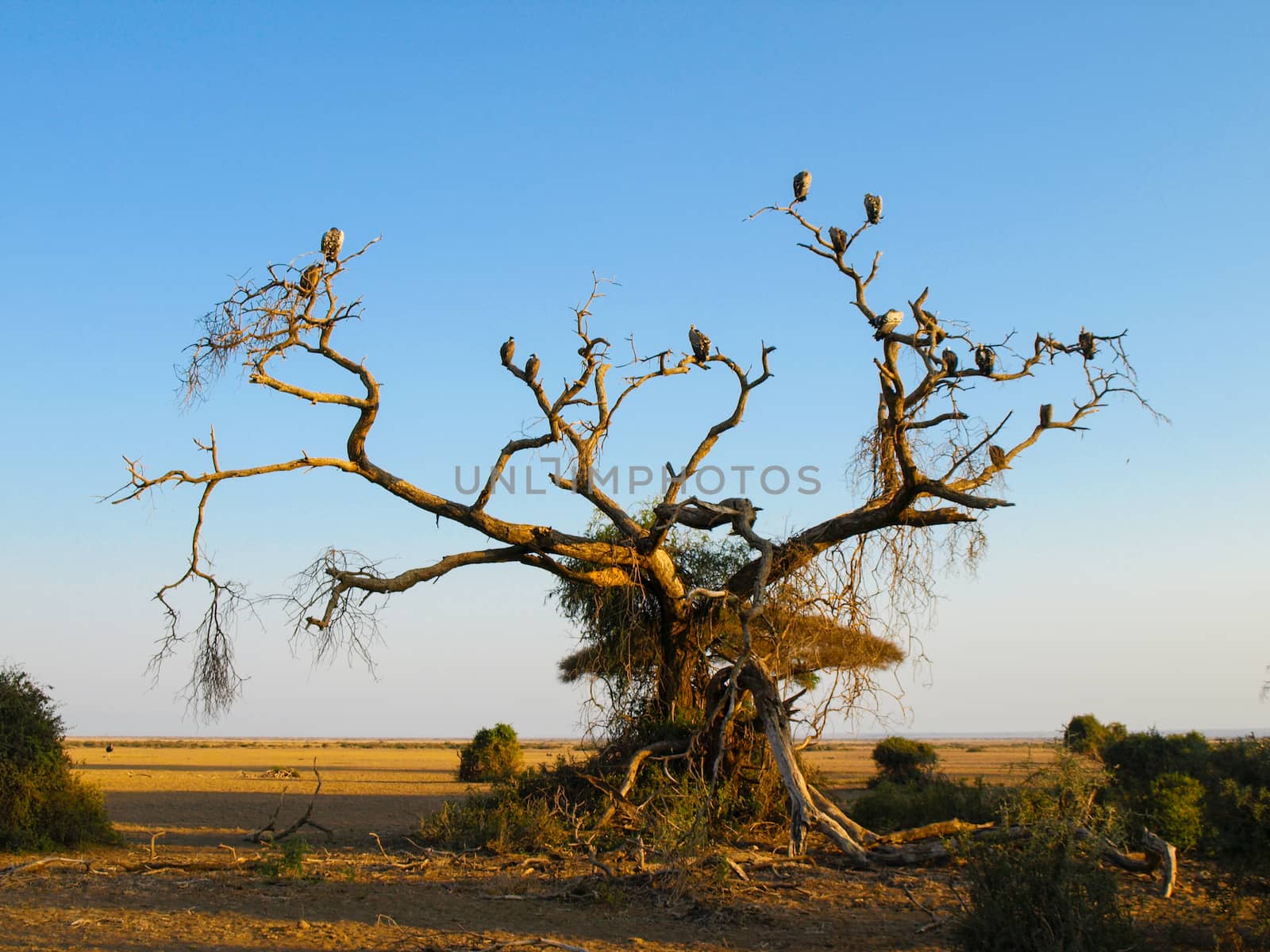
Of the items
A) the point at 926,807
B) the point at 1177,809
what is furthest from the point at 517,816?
the point at 1177,809

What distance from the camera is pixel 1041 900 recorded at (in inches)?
265

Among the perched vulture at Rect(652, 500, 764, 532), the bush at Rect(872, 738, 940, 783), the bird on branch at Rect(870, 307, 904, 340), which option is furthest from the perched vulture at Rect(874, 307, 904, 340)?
the bush at Rect(872, 738, 940, 783)

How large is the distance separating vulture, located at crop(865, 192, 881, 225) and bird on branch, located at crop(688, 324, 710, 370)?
9.16 ft

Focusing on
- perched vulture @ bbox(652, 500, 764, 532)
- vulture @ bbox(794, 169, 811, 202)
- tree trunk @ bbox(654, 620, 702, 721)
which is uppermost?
vulture @ bbox(794, 169, 811, 202)

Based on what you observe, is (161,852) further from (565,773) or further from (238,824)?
(565,773)

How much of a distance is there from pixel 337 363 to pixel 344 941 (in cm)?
728

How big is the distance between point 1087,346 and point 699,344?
4989 millimetres

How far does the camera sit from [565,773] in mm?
14555

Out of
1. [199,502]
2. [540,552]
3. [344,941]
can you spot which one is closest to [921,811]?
[540,552]

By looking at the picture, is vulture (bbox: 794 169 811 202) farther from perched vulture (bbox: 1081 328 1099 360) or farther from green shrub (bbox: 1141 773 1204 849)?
green shrub (bbox: 1141 773 1204 849)

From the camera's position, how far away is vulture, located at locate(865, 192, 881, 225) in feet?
41.4

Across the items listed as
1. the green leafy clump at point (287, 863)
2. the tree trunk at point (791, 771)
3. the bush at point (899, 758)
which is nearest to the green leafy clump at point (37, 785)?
the green leafy clump at point (287, 863)

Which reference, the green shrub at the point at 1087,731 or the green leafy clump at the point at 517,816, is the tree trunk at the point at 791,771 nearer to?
the green leafy clump at the point at 517,816

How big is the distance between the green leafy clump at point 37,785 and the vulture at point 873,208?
12698 millimetres
